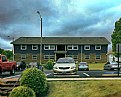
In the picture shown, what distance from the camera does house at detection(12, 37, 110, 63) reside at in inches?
3324

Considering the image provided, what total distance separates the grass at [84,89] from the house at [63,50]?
6428 centimetres

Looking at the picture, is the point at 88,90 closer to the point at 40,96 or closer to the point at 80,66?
the point at 40,96

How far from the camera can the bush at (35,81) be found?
1819 centimetres

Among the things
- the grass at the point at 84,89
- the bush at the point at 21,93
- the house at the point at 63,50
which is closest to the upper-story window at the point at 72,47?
the house at the point at 63,50

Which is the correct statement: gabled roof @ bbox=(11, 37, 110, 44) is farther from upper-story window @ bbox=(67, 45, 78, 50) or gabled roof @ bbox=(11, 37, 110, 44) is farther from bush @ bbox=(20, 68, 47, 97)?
bush @ bbox=(20, 68, 47, 97)

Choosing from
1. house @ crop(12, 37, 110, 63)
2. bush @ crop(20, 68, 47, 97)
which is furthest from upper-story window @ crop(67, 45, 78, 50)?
bush @ crop(20, 68, 47, 97)

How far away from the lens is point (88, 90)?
1817 centimetres

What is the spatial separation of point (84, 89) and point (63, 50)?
6660 centimetres

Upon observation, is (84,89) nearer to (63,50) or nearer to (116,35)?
(116,35)

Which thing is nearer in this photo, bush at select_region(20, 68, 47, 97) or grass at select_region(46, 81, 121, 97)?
grass at select_region(46, 81, 121, 97)

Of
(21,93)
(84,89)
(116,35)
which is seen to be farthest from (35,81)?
(116,35)

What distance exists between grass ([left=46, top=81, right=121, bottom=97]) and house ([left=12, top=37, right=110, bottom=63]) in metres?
64.3

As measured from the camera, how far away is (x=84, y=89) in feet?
60.6

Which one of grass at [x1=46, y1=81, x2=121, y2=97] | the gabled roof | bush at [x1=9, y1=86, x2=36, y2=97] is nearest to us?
bush at [x1=9, y1=86, x2=36, y2=97]
